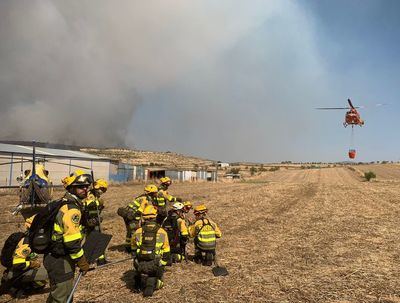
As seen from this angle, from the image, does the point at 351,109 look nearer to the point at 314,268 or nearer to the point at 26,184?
the point at 314,268

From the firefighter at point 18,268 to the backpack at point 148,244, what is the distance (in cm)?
258

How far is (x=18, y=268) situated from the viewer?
7551 mm

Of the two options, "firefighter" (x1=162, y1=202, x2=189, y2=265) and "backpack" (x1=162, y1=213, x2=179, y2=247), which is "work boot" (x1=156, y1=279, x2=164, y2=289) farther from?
"backpack" (x1=162, y1=213, x2=179, y2=247)

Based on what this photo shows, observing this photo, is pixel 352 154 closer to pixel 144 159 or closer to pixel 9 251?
pixel 9 251

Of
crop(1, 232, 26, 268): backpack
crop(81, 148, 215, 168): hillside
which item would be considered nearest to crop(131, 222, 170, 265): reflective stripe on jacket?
crop(1, 232, 26, 268): backpack

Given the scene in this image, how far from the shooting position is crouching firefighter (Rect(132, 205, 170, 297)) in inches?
295

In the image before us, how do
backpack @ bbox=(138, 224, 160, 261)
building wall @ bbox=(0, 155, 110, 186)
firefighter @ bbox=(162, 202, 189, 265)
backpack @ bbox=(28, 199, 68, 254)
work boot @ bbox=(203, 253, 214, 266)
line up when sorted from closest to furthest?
backpack @ bbox=(28, 199, 68, 254), backpack @ bbox=(138, 224, 160, 261), work boot @ bbox=(203, 253, 214, 266), firefighter @ bbox=(162, 202, 189, 265), building wall @ bbox=(0, 155, 110, 186)

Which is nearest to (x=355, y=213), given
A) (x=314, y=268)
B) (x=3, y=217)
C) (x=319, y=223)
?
(x=319, y=223)

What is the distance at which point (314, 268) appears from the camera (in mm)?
9461

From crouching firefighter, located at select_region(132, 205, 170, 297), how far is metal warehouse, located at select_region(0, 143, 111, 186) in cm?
1842

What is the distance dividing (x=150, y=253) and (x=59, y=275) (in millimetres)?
2369

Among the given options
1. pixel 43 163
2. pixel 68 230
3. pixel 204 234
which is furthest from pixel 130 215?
pixel 43 163

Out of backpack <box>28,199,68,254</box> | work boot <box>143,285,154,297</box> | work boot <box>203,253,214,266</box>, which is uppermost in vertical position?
backpack <box>28,199,68,254</box>

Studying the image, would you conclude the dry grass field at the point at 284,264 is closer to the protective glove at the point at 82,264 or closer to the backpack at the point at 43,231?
the protective glove at the point at 82,264
